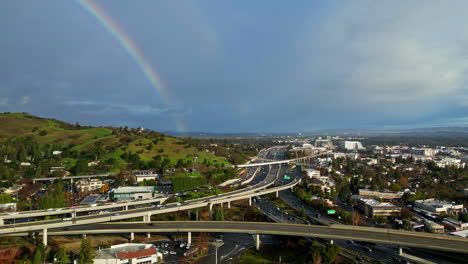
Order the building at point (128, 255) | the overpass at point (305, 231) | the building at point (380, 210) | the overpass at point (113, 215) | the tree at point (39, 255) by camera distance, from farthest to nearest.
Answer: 1. the building at point (380, 210)
2. the overpass at point (113, 215)
3. the building at point (128, 255)
4. the tree at point (39, 255)
5. the overpass at point (305, 231)

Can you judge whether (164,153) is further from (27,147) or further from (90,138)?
(27,147)

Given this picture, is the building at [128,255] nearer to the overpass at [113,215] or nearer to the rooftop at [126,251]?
the rooftop at [126,251]

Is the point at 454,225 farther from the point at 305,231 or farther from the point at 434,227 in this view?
the point at 305,231

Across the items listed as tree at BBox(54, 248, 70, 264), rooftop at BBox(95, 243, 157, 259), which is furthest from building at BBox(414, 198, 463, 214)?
tree at BBox(54, 248, 70, 264)

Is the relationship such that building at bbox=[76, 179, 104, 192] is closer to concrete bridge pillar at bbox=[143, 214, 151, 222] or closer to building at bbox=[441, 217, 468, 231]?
concrete bridge pillar at bbox=[143, 214, 151, 222]

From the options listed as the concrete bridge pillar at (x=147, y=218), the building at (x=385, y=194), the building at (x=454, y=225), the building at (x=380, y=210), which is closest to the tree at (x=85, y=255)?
the concrete bridge pillar at (x=147, y=218)

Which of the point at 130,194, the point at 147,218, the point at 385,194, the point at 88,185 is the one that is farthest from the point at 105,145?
the point at 385,194

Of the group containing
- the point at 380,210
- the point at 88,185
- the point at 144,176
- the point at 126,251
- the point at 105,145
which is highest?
the point at 105,145
